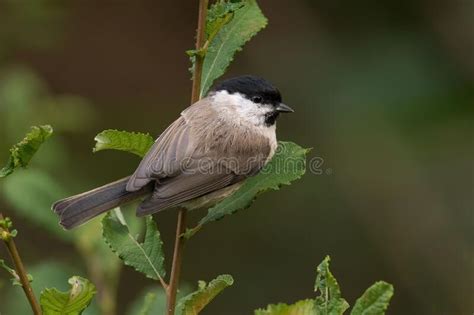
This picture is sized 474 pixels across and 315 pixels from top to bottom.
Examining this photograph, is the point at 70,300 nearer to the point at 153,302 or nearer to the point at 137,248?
the point at 137,248

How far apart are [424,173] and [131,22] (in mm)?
2899

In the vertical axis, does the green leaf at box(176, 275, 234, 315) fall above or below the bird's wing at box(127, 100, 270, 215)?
below

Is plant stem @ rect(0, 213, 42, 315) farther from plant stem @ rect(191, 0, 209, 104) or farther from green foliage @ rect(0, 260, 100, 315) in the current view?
green foliage @ rect(0, 260, 100, 315)

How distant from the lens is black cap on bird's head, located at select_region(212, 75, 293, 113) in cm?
311

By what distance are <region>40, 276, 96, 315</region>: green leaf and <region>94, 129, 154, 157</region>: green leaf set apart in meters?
0.37

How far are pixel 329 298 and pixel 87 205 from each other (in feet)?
3.30

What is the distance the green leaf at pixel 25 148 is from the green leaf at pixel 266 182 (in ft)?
1.57

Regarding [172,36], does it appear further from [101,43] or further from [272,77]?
[272,77]

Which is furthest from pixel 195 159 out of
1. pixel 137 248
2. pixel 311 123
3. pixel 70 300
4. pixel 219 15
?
pixel 311 123

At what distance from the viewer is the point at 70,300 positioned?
1834 mm

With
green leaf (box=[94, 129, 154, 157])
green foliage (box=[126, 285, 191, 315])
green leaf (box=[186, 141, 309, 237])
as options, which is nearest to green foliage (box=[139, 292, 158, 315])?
green foliage (box=[126, 285, 191, 315])

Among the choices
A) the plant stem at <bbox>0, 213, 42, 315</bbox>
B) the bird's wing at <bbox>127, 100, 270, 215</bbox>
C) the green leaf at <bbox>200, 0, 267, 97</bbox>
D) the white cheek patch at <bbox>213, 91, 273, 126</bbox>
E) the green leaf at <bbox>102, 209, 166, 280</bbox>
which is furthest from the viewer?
the white cheek patch at <bbox>213, 91, 273, 126</bbox>

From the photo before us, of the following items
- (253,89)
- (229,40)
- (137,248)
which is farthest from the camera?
(253,89)

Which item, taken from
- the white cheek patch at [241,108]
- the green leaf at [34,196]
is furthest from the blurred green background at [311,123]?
the white cheek patch at [241,108]
